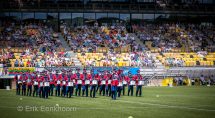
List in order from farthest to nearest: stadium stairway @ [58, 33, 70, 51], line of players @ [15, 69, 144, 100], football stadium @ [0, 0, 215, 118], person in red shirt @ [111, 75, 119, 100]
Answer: stadium stairway @ [58, 33, 70, 51] < football stadium @ [0, 0, 215, 118] < line of players @ [15, 69, 144, 100] < person in red shirt @ [111, 75, 119, 100]

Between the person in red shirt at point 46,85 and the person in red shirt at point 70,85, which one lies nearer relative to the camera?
the person in red shirt at point 46,85

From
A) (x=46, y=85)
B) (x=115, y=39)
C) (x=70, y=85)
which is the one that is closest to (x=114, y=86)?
(x=70, y=85)

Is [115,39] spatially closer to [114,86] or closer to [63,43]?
[63,43]

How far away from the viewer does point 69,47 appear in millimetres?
61062

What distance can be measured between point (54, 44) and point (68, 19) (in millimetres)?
7395

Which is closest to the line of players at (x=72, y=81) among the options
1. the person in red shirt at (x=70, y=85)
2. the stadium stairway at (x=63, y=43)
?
the person in red shirt at (x=70, y=85)

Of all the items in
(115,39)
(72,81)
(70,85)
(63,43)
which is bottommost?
(70,85)

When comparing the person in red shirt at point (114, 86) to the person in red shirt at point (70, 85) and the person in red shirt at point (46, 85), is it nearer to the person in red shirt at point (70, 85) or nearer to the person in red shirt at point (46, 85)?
the person in red shirt at point (70, 85)

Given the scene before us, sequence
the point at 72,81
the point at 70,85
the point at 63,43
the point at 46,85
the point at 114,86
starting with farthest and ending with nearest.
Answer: the point at 63,43
the point at 72,81
the point at 70,85
the point at 46,85
the point at 114,86

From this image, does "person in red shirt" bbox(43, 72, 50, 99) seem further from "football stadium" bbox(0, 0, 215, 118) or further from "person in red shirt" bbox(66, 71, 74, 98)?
"football stadium" bbox(0, 0, 215, 118)

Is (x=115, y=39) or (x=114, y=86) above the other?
(x=115, y=39)

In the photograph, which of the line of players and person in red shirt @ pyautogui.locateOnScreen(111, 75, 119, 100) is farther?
the line of players

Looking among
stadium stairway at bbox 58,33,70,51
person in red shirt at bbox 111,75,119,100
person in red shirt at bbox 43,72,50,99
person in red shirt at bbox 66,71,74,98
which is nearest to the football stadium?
stadium stairway at bbox 58,33,70,51

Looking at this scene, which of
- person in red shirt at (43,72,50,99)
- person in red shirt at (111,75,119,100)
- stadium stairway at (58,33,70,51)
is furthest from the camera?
stadium stairway at (58,33,70,51)
